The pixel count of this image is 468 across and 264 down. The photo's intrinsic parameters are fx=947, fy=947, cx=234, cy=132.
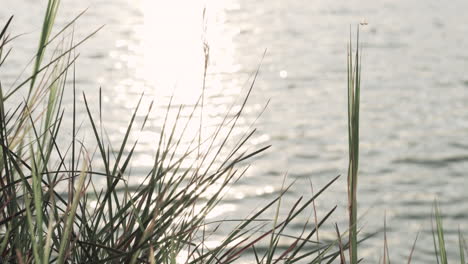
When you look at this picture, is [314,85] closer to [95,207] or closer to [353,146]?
[95,207]

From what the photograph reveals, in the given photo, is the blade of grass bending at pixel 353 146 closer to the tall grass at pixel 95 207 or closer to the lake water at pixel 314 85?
the tall grass at pixel 95 207

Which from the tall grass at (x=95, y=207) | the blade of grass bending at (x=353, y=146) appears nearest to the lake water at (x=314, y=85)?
the tall grass at (x=95, y=207)

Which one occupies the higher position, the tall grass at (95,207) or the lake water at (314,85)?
the tall grass at (95,207)

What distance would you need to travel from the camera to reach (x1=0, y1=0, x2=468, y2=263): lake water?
23.7 feet

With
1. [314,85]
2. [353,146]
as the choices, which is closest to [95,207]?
[353,146]

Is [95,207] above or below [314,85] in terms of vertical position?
above

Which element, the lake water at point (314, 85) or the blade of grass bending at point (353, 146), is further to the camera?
the lake water at point (314, 85)

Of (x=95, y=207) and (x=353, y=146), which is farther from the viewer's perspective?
(x=95, y=207)

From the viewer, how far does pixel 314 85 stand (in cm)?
964

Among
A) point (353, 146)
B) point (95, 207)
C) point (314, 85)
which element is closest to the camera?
point (353, 146)

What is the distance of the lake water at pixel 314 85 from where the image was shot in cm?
722

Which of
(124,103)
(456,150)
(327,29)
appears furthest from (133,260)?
(327,29)

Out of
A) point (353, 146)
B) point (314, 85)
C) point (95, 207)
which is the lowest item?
point (314, 85)

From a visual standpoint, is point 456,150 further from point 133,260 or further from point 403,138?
point 133,260
